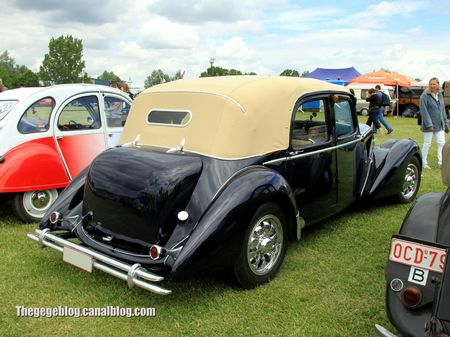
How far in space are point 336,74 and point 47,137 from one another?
1195 inches

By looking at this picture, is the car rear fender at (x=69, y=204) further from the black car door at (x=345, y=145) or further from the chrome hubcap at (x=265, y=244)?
the black car door at (x=345, y=145)

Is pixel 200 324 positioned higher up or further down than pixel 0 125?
further down

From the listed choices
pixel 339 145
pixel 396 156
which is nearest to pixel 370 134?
pixel 396 156

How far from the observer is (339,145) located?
486 cm

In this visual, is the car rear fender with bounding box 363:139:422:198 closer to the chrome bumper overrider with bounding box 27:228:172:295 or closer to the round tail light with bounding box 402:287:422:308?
the round tail light with bounding box 402:287:422:308

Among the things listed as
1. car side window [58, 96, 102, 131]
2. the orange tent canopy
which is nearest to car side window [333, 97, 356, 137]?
car side window [58, 96, 102, 131]

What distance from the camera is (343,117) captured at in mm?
5156

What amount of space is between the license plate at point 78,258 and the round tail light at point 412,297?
237cm

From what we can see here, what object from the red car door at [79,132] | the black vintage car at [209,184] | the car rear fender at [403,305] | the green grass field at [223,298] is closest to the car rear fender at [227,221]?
the black vintage car at [209,184]

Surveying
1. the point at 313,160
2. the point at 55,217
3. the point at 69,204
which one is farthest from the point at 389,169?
the point at 55,217

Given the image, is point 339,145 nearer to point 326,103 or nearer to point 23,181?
point 326,103

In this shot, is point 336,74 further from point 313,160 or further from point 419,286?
point 419,286

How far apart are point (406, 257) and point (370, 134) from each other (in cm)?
369

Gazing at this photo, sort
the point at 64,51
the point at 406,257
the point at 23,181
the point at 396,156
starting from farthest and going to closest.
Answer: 1. the point at 64,51
2. the point at 396,156
3. the point at 23,181
4. the point at 406,257
